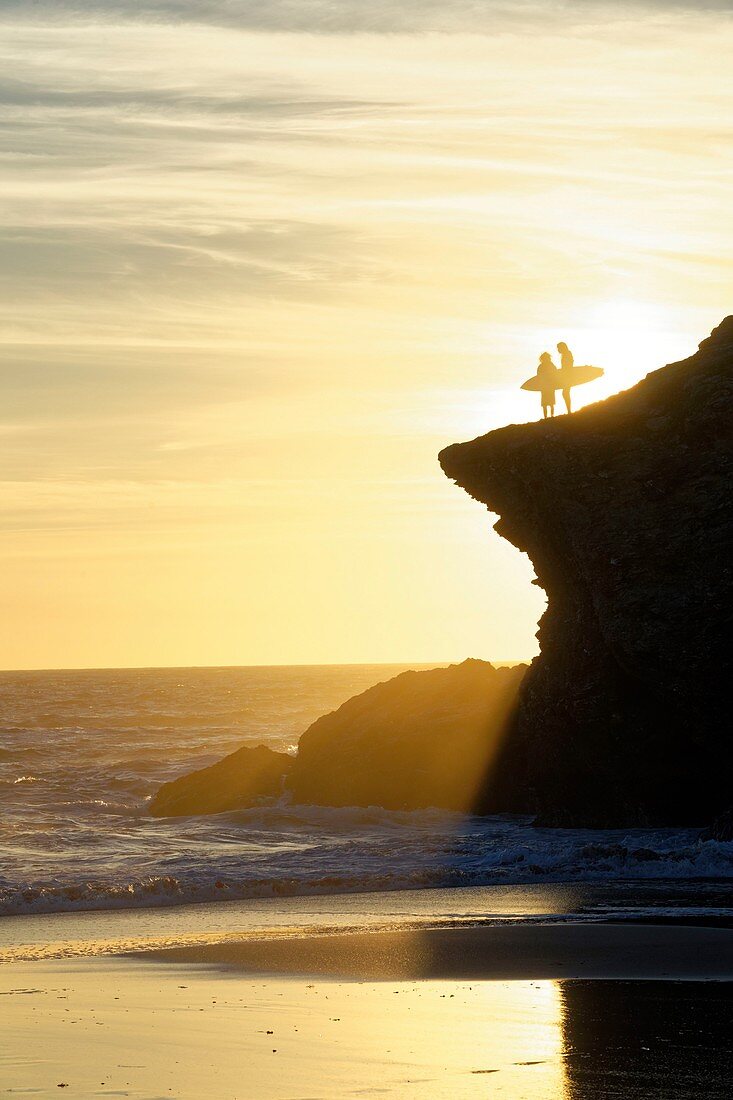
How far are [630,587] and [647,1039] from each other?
17153 millimetres

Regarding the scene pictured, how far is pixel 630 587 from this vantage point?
26.8 m

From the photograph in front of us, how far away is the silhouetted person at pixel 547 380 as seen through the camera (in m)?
30.2

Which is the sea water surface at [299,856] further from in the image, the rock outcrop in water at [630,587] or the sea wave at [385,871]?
the rock outcrop in water at [630,587]

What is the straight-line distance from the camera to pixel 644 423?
28.1 metres

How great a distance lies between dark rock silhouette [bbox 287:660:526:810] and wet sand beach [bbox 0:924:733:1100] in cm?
1683

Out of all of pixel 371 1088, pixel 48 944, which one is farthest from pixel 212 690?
pixel 371 1088

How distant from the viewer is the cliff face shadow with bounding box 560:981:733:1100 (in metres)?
8.75

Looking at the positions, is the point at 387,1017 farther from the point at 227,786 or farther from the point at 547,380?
A: the point at 227,786

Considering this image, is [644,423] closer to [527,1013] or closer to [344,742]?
[344,742]

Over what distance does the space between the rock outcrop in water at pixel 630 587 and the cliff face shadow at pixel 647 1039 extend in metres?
13.9

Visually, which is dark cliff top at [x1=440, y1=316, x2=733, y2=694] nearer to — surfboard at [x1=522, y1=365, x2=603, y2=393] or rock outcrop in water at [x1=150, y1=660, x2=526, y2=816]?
surfboard at [x1=522, y1=365, x2=603, y2=393]

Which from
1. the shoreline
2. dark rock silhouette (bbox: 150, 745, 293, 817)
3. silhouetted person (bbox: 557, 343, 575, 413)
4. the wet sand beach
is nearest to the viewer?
the wet sand beach

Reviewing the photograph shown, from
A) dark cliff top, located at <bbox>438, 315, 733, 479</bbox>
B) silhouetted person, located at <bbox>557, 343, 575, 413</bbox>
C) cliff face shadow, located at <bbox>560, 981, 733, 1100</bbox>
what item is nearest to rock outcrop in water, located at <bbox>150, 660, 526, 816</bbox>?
dark cliff top, located at <bbox>438, 315, 733, 479</bbox>

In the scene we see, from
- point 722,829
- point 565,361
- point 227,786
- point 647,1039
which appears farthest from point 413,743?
point 647,1039
